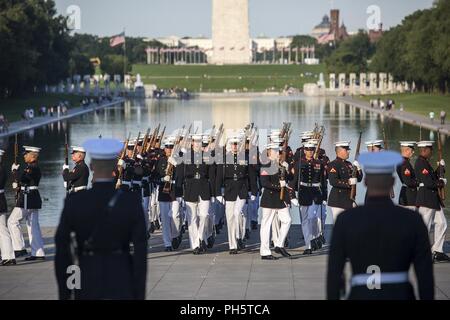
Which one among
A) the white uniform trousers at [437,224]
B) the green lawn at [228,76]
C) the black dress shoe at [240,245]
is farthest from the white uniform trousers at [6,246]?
the green lawn at [228,76]

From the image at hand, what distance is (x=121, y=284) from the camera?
26.9 ft

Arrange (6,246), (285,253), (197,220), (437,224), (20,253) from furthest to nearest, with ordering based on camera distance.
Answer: (197,220) < (20,253) < (285,253) < (437,224) < (6,246)

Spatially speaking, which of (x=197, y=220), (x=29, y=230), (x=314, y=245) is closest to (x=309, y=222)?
(x=314, y=245)

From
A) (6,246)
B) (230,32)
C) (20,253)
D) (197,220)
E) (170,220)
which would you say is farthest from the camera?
(230,32)

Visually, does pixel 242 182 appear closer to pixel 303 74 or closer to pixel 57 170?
pixel 57 170

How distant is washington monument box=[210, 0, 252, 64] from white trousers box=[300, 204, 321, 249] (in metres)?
158

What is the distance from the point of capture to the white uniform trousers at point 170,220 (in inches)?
739

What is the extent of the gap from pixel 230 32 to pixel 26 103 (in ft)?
291

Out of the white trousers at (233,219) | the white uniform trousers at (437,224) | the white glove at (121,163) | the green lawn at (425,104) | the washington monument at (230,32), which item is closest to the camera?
the white uniform trousers at (437,224)

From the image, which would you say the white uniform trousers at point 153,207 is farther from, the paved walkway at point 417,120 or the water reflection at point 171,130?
the paved walkway at point 417,120

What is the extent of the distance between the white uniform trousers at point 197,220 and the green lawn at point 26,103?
196 ft

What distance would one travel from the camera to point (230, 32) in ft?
610

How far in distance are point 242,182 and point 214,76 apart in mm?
158851

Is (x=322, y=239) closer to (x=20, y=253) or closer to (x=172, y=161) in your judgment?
(x=172, y=161)
